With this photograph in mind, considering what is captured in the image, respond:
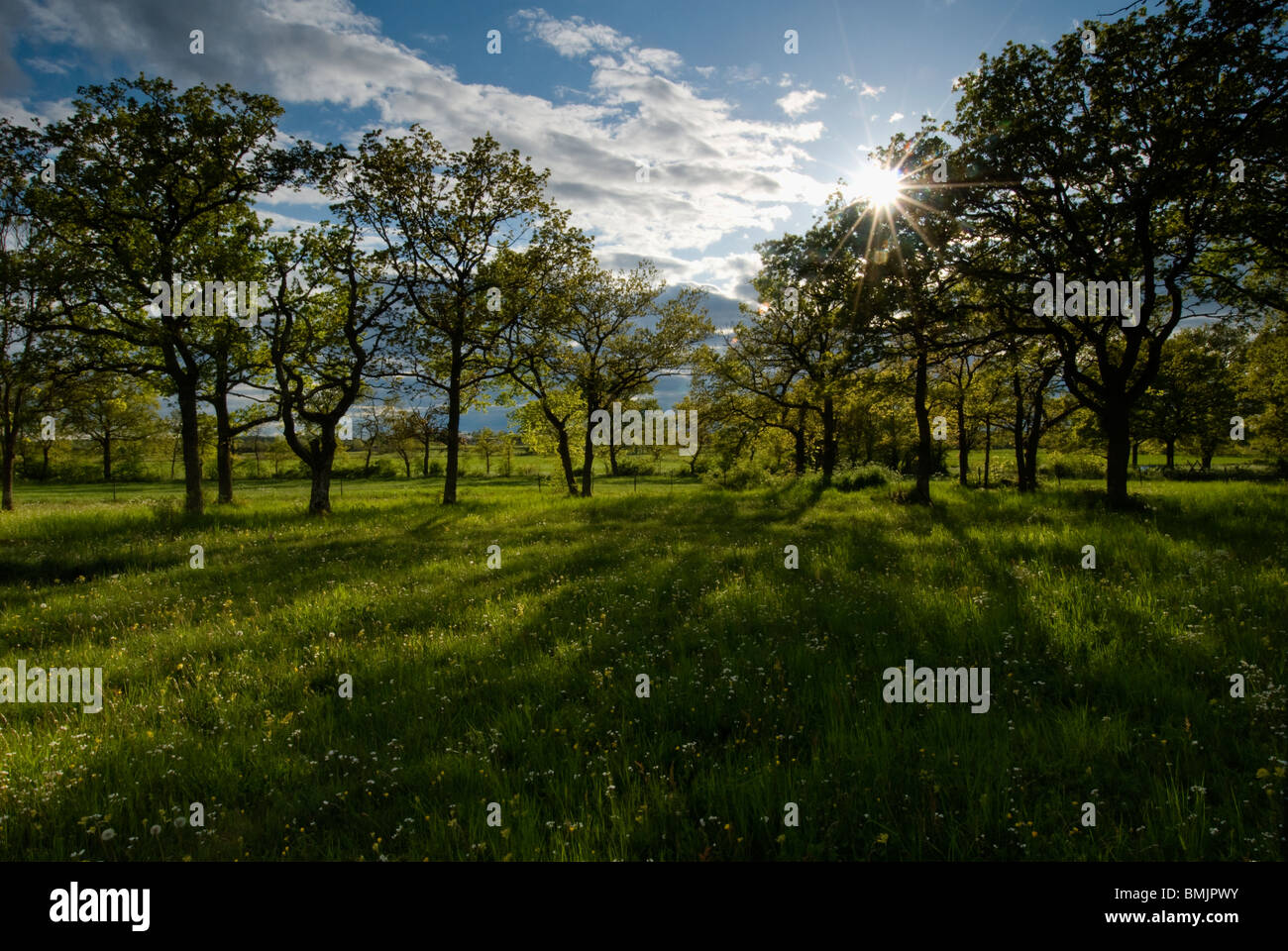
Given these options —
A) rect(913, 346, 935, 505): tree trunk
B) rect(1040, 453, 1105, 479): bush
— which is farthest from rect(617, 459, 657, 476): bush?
rect(913, 346, 935, 505): tree trunk

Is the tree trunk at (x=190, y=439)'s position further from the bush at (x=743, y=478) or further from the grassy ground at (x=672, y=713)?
the bush at (x=743, y=478)

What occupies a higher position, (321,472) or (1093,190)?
(1093,190)

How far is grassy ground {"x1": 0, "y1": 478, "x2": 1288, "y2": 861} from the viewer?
341 cm

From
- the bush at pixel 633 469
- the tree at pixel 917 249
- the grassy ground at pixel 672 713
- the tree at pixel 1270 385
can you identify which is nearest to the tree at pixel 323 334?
the grassy ground at pixel 672 713

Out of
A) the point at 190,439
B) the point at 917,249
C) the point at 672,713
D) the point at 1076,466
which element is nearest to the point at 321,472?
the point at 190,439

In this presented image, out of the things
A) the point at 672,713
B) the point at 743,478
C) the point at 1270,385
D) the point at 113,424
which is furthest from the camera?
the point at 113,424

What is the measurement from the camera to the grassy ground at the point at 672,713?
134 inches

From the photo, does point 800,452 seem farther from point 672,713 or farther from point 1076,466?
point 1076,466

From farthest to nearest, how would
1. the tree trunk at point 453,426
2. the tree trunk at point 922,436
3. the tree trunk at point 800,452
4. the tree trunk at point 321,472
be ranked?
1. the tree trunk at point 800,452
2. the tree trunk at point 453,426
3. the tree trunk at point 321,472
4. the tree trunk at point 922,436

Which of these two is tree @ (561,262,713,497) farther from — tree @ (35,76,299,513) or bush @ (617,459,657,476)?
bush @ (617,459,657,476)

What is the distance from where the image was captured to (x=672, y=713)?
198 inches

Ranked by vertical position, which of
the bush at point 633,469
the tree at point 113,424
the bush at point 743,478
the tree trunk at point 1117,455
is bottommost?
the bush at point 633,469
